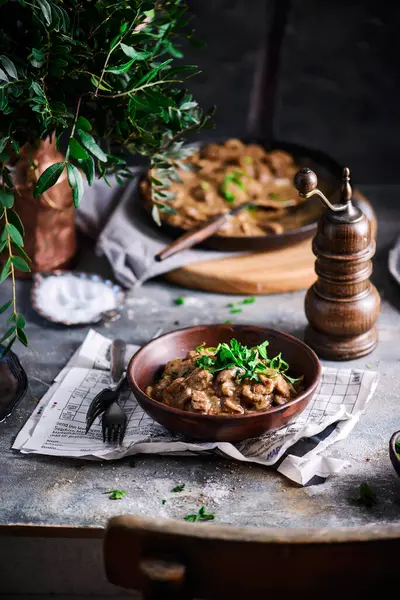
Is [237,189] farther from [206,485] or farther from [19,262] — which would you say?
[206,485]

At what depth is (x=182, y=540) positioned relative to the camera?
0.94 metres

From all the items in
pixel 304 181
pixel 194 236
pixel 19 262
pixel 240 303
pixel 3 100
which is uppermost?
pixel 3 100

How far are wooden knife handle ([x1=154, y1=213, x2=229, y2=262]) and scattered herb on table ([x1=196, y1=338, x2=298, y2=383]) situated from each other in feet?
1.75

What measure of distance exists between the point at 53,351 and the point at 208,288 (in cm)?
46

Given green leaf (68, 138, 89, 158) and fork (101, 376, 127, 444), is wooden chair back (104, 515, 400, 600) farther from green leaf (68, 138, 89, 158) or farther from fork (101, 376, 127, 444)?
green leaf (68, 138, 89, 158)

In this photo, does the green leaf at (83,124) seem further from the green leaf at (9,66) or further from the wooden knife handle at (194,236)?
the wooden knife handle at (194,236)

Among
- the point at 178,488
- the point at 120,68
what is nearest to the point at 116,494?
the point at 178,488

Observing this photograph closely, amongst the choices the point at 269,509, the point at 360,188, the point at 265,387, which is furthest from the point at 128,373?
the point at 360,188

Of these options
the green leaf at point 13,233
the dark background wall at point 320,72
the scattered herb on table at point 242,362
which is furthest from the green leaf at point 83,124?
the dark background wall at point 320,72

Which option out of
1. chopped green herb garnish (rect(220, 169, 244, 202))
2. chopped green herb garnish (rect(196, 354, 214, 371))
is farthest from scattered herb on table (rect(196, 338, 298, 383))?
chopped green herb garnish (rect(220, 169, 244, 202))

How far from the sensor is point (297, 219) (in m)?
2.23

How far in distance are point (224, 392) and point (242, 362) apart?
75 mm

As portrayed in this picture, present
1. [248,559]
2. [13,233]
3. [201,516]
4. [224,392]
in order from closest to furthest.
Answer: [248,559]
[201,516]
[224,392]
[13,233]

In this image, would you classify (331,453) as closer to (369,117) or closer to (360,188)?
(360,188)
